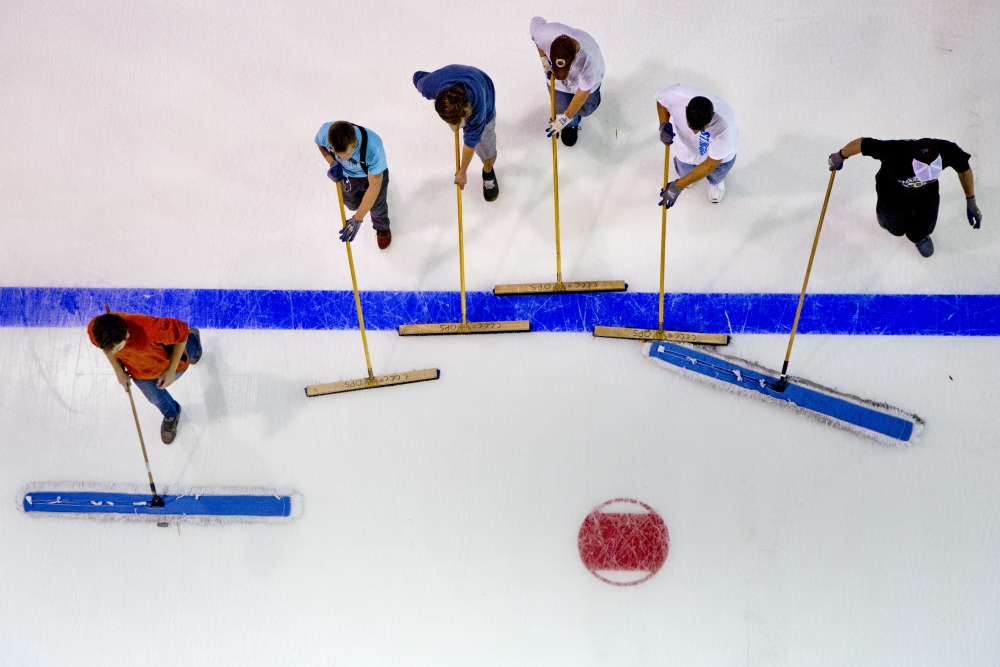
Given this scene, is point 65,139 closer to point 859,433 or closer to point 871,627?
point 859,433

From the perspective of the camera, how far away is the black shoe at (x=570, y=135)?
4.04 m

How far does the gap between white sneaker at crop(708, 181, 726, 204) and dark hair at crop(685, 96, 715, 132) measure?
2.21 ft

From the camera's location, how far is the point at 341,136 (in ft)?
10.2

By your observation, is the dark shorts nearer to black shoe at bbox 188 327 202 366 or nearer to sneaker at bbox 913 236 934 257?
sneaker at bbox 913 236 934 257

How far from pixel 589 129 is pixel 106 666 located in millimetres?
3769

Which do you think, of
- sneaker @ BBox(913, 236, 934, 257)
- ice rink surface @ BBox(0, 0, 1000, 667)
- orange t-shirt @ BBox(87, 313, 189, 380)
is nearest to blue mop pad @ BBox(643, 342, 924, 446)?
ice rink surface @ BBox(0, 0, 1000, 667)

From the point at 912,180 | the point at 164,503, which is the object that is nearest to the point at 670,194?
the point at 912,180

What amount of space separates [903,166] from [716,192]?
88cm

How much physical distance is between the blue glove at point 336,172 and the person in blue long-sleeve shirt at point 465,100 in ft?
1.71

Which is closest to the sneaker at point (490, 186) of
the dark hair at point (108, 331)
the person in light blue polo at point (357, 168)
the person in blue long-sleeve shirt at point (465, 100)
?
the person in blue long-sleeve shirt at point (465, 100)

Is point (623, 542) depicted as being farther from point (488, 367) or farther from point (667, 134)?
point (667, 134)

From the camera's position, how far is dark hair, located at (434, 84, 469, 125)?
10.2 ft

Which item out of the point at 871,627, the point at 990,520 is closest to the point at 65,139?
the point at 871,627

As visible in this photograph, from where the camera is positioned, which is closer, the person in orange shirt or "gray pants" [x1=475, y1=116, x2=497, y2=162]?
the person in orange shirt
